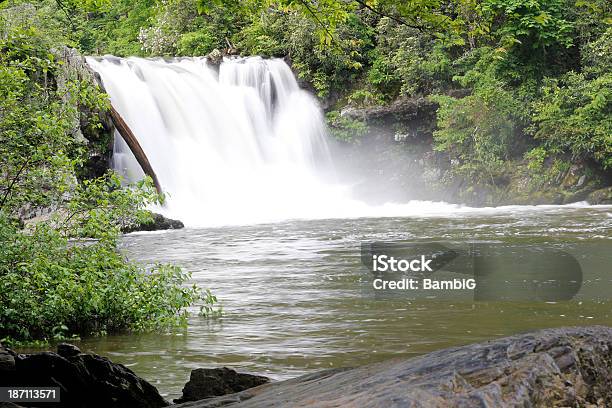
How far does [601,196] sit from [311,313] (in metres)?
15.5

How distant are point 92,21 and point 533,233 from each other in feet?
117

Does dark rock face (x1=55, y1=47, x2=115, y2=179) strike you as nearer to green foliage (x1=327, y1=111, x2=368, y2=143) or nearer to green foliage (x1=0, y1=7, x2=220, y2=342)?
green foliage (x1=327, y1=111, x2=368, y2=143)

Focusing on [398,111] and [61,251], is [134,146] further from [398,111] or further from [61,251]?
[398,111]

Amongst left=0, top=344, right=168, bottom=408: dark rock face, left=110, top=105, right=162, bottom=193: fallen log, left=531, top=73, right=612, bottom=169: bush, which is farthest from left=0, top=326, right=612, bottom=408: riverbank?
left=531, top=73, right=612, bottom=169: bush

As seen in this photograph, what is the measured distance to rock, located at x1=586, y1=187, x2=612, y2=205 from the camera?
817 inches

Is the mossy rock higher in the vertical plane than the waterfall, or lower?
lower

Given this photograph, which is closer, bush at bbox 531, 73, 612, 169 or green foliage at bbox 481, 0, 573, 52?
bush at bbox 531, 73, 612, 169

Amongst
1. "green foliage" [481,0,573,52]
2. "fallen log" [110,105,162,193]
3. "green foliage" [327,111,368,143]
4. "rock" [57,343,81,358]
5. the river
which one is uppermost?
"green foliage" [481,0,573,52]

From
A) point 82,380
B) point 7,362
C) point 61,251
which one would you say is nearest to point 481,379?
point 82,380

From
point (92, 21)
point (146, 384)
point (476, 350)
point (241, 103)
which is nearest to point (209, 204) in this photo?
point (241, 103)

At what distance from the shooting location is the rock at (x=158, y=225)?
54.6ft

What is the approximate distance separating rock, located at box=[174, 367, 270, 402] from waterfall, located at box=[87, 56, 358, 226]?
48.0ft

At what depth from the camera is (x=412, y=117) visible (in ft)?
86.6

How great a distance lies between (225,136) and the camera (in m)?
24.3
